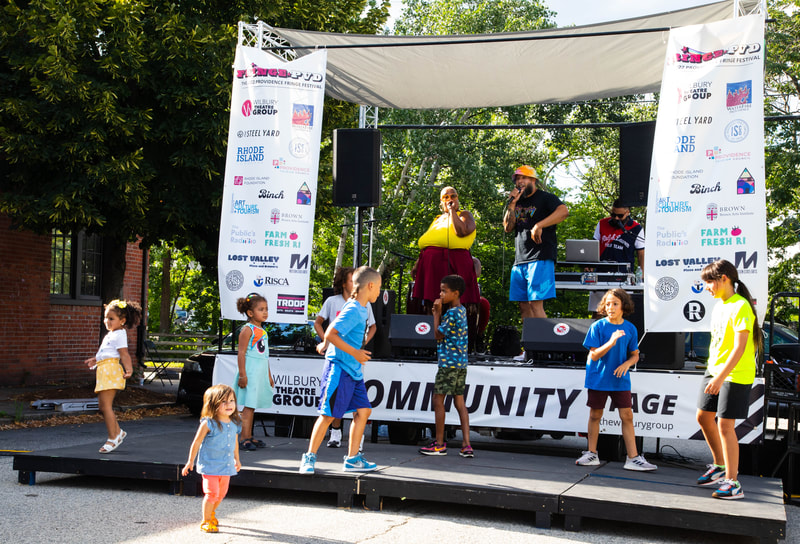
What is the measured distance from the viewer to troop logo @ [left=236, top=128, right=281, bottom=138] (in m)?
8.48

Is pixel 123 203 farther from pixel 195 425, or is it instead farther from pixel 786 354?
pixel 786 354

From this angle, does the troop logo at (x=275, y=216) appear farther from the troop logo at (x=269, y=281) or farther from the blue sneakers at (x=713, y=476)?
the blue sneakers at (x=713, y=476)

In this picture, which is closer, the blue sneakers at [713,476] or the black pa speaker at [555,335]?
the blue sneakers at [713,476]

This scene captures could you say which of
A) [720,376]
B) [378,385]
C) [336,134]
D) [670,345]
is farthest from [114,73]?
[720,376]

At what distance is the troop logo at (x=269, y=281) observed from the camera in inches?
329

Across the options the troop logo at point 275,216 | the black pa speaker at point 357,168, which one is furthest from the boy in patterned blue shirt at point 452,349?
the black pa speaker at point 357,168

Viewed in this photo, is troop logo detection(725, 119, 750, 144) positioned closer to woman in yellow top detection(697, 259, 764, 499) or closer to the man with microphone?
woman in yellow top detection(697, 259, 764, 499)

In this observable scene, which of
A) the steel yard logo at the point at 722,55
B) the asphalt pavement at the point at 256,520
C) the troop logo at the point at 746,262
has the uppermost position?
the steel yard logo at the point at 722,55

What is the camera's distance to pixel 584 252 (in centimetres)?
1023

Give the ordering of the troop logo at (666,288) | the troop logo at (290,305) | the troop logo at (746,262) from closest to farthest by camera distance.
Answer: the troop logo at (746,262)
the troop logo at (666,288)
the troop logo at (290,305)

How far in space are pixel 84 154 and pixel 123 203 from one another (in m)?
0.95

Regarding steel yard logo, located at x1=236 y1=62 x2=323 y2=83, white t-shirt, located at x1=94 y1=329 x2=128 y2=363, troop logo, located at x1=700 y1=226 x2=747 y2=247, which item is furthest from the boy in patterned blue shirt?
white t-shirt, located at x1=94 y1=329 x2=128 y2=363

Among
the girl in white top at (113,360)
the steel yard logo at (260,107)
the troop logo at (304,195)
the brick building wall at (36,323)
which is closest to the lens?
the girl in white top at (113,360)

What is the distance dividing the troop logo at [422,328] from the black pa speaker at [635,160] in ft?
10.2
